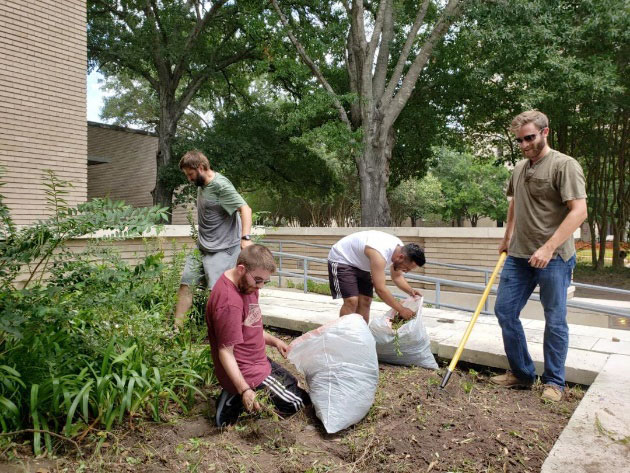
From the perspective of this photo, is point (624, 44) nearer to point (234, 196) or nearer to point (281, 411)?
point (234, 196)

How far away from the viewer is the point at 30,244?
300 cm

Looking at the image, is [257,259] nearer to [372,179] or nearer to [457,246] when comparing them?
[457,246]

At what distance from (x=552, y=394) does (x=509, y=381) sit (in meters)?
0.35

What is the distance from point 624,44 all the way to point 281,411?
1505cm

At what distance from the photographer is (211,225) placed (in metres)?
4.62

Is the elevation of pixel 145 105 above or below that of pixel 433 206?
above

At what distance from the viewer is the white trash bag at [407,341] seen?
409 cm

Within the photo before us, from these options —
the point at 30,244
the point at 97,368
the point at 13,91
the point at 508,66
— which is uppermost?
Answer: the point at 508,66

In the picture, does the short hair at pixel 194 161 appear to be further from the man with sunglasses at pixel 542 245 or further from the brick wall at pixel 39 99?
the brick wall at pixel 39 99

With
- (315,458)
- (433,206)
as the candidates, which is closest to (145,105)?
(433,206)

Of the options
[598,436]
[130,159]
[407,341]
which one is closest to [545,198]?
[407,341]

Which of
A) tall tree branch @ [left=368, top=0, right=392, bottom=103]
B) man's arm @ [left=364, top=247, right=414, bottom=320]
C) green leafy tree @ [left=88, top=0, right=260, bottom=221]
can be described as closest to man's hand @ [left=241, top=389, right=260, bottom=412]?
man's arm @ [left=364, top=247, right=414, bottom=320]

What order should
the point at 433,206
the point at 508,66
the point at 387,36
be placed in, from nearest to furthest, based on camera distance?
the point at 508,66, the point at 387,36, the point at 433,206

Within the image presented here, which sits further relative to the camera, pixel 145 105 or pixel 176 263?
pixel 145 105
